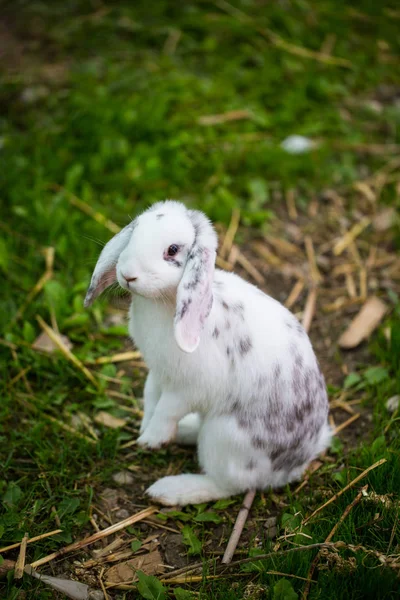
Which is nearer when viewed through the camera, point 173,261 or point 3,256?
point 173,261

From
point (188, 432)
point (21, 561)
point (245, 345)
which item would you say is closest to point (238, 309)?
point (245, 345)

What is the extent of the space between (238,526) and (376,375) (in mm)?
1209

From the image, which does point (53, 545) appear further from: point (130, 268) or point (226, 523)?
point (130, 268)

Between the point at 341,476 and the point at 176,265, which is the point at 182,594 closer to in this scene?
the point at 341,476

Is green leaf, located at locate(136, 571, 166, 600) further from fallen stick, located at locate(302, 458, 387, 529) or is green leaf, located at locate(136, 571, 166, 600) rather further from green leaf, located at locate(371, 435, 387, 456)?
green leaf, located at locate(371, 435, 387, 456)

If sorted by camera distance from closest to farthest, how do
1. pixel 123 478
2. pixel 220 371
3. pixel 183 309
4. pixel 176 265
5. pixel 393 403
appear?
pixel 183 309
pixel 176 265
pixel 220 371
pixel 123 478
pixel 393 403

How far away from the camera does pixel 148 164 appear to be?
16.4ft

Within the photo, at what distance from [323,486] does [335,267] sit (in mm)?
1931

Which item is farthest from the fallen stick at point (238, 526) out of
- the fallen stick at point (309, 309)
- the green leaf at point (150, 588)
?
the fallen stick at point (309, 309)

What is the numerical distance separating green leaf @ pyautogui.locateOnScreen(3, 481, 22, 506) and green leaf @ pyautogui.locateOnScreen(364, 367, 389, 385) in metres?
1.84

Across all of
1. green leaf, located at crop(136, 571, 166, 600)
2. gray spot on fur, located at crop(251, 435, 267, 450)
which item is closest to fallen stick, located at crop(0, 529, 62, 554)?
green leaf, located at crop(136, 571, 166, 600)

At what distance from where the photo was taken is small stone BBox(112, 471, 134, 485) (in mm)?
3285

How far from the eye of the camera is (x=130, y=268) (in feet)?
8.38

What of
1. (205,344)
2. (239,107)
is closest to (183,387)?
(205,344)
